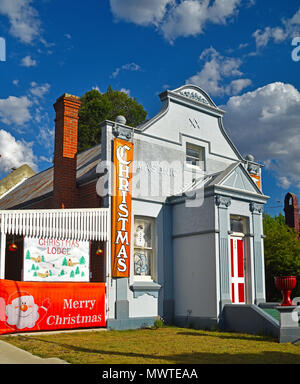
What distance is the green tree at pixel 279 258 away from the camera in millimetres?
20337

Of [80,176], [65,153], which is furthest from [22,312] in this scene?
[65,153]

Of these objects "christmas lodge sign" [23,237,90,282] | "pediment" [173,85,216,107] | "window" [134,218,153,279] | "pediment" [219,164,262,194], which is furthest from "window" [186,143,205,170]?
"christmas lodge sign" [23,237,90,282]

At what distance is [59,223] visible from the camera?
491 inches

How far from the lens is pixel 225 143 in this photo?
1814 centimetres

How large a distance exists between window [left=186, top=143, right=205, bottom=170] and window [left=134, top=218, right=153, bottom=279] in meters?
3.21

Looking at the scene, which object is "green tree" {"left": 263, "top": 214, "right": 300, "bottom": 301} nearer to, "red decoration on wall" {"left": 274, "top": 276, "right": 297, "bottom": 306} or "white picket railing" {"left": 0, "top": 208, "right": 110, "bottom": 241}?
"red decoration on wall" {"left": 274, "top": 276, "right": 297, "bottom": 306}

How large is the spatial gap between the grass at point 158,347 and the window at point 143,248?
230 cm

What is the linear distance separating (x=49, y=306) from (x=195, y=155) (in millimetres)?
8281

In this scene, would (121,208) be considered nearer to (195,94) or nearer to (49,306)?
(49,306)

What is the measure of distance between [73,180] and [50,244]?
10.8ft

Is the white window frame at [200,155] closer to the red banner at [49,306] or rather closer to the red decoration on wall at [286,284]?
the red banner at [49,306]

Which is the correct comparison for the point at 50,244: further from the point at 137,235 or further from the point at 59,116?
the point at 59,116
